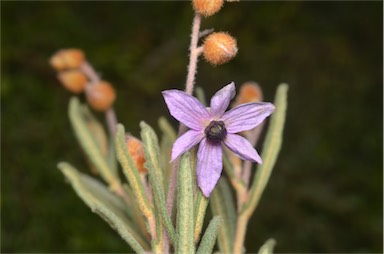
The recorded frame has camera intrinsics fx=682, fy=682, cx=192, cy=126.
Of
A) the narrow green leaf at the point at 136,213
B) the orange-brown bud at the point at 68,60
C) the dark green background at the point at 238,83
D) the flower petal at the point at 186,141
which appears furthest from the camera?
the dark green background at the point at 238,83

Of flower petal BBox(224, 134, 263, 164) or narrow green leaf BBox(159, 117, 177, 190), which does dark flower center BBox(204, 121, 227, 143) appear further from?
narrow green leaf BBox(159, 117, 177, 190)

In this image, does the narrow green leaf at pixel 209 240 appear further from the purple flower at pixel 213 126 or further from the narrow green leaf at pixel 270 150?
the narrow green leaf at pixel 270 150

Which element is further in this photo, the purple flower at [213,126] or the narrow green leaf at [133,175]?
the narrow green leaf at [133,175]

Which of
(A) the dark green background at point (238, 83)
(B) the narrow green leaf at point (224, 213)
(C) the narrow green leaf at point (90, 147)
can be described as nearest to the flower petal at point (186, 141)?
(B) the narrow green leaf at point (224, 213)

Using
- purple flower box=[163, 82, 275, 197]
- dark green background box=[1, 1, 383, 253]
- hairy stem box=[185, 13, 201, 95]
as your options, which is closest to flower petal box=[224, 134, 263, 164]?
purple flower box=[163, 82, 275, 197]

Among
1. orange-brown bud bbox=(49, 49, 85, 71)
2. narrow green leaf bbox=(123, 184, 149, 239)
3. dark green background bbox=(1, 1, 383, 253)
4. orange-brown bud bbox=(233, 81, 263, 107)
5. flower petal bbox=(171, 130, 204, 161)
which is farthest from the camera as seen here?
dark green background bbox=(1, 1, 383, 253)

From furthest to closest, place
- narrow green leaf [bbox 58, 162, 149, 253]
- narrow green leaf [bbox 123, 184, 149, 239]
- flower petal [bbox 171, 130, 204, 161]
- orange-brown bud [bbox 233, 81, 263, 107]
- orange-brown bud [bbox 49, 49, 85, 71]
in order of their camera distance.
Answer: orange-brown bud [bbox 49, 49, 85, 71], orange-brown bud [bbox 233, 81, 263, 107], narrow green leaf [bbox 123, 184, 149, 239], narrow green leaf [bbox 58, 162, 149, 253], flower petal [bbox 171, 130, 204, 161]

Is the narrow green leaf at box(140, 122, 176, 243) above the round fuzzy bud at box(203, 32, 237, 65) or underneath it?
underneath
